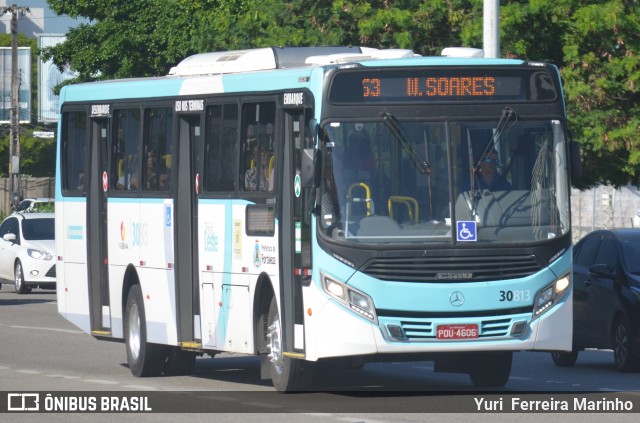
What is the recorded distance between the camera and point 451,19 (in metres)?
29.3

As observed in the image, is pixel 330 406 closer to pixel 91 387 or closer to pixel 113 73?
pixel 91 387

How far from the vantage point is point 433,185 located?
535 inches

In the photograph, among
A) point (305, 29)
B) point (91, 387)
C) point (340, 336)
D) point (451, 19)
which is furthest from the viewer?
point (305, 29)

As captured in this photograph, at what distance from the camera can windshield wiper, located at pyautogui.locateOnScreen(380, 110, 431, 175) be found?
13594 millimetres

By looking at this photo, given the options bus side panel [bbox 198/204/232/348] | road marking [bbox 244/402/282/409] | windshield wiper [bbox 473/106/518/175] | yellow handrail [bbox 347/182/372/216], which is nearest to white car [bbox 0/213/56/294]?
bus side panel [bbox 198/204/232/348]

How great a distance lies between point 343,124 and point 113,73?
38.0 metres

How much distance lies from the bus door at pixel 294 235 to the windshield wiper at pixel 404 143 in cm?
72

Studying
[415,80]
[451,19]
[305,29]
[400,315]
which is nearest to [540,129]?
[415,80]

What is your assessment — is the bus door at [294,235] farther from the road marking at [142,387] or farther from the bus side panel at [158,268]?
the bus side panel at [158,268]

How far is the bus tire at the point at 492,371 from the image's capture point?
1502 centimetres

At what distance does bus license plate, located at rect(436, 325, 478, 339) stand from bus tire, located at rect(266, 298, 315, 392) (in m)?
1.34

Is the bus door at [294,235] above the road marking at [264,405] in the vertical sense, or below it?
above

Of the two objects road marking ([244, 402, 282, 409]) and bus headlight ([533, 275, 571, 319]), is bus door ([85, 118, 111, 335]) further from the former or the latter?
bus headlight ([533, 275, 571, 319])

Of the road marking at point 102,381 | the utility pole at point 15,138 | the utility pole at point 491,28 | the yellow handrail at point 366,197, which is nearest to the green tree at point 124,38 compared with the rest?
the utility pole at point 15,138
